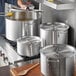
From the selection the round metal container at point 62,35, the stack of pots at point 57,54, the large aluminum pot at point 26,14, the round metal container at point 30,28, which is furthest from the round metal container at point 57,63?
the large aluminum pot at point 26,14

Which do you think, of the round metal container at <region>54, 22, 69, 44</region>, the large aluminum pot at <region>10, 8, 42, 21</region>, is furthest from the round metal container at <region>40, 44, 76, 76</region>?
the large aluminum pot at <region>10, 8, 42, 21</region>

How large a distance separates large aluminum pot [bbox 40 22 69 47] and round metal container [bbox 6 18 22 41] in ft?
0.73

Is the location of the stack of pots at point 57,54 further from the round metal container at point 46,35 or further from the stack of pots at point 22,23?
the stack of pots at point 22,23

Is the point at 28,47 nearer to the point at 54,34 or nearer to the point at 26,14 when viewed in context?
the point at 54,34

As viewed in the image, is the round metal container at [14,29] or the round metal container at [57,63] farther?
the round metal container at [14,29]

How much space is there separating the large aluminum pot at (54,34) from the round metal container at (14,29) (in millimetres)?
223

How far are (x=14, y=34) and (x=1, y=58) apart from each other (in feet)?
0.64

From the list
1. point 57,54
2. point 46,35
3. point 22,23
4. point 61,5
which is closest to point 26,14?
point 22,23

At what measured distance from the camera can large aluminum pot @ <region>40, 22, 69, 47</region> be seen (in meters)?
1.32

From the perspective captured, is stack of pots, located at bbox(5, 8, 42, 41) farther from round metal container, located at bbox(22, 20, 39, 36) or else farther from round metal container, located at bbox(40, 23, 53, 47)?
round metal container, located at bbox(40, 23, 53, 47)

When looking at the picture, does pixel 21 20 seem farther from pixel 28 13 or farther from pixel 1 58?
pixel 1 58

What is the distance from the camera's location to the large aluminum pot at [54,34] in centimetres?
132

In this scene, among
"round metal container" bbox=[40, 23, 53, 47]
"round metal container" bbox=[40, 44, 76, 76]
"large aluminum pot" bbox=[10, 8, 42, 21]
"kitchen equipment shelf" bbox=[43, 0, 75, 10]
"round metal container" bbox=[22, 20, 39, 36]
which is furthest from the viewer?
"large aluminum pot" bbox=[10, 8, 42, 21]

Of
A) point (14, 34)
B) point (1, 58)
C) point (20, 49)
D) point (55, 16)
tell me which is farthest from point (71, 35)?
point (1, 58)
